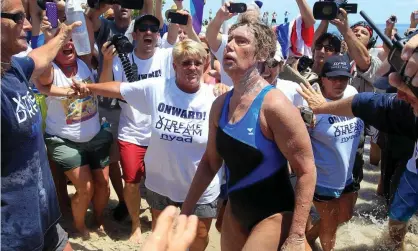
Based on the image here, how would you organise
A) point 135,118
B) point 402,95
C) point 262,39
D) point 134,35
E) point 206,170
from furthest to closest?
1. point 134,35
2. point 135,118
3. point 206,170
4. point 262,39
5. point 402,95

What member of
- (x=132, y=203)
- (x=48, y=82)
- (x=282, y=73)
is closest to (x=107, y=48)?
(x=48, y=82)

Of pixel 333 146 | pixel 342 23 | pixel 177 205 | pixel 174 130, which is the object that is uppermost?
pixel 342 23

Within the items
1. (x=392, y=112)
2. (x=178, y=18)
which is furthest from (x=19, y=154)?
(x=178, y=18)

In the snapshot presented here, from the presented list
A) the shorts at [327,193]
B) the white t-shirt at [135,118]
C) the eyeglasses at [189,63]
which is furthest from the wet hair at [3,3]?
the shorts at [327,193]

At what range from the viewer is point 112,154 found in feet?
14.8

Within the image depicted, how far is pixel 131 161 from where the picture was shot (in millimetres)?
4184

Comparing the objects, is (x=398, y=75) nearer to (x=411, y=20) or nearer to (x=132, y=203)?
(x=132, y=203)

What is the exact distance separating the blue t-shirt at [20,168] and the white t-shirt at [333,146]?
2.16 m

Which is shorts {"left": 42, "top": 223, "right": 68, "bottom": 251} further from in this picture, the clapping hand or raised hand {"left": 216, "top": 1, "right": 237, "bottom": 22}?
raised hand {"left": 216, "top": 1, "right": 237, "bottom": 22}

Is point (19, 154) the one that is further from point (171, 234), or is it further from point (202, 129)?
point (202, 129)

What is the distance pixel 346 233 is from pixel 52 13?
3662 millimetres

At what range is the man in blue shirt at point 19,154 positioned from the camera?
2279 mm

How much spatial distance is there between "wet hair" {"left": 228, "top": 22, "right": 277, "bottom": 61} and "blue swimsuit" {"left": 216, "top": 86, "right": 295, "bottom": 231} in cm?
22

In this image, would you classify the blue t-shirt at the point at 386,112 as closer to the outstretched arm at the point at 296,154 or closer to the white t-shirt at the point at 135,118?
the outstretched arm at the point at 296,154
